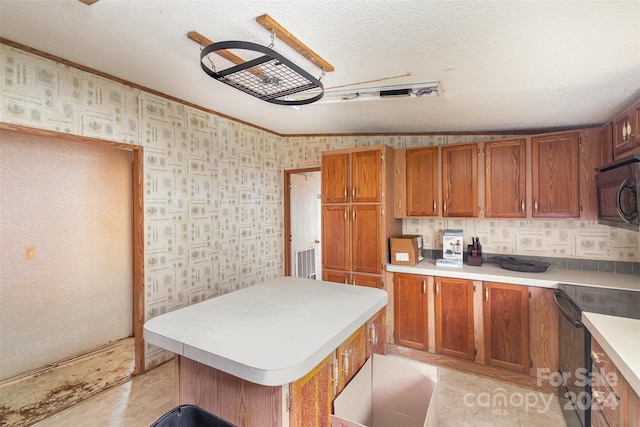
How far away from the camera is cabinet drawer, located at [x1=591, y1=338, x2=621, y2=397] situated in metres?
1.30

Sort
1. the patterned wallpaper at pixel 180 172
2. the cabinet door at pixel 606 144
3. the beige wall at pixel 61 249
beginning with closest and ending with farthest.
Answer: the patterned wallpaper at pixel 180 172, the cabinet door at pixel 606 144, the beige wall at pixel 61 249

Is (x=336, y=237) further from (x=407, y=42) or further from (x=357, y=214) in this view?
(x=407, y=42)

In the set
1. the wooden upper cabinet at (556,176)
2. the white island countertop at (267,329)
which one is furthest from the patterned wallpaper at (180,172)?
the wooden upper cabinet at (556,176)

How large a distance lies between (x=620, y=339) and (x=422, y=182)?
206 centimetres

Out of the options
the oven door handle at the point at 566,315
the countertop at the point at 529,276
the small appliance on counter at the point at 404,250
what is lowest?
the oven door handle at the point at 566,315

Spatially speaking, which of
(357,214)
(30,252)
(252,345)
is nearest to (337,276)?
(357,214)

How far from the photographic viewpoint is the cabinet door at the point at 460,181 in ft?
9.65

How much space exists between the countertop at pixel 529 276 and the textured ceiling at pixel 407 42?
1380mm

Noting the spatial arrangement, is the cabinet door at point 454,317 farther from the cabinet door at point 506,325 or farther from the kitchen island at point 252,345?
the kitchen island at point 252,345

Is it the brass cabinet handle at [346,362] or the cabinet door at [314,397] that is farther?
the brass cabinet handle at [346,362]

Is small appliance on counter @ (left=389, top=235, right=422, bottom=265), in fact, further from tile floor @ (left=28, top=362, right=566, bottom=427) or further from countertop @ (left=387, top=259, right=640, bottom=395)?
tile floor @ (left=28, top=362, right=566, bottom=427)

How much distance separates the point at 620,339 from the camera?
1.39m

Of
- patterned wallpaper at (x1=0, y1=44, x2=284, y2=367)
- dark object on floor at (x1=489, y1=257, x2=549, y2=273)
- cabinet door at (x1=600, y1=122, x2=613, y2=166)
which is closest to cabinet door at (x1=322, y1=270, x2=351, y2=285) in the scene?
patterned wallpaper at (x1=0, y1=44, x2=284, y2=367)

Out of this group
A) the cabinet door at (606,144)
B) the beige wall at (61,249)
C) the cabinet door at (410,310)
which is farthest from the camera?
the cabinet door at (410,310)
